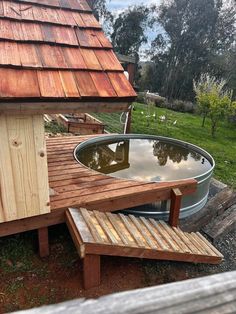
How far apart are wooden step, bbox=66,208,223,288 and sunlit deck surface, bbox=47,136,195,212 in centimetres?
16

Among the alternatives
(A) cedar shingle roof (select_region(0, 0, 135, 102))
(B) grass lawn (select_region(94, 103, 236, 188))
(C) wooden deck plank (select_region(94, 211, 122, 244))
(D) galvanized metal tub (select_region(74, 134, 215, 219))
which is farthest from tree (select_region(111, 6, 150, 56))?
(C) wooden deck plank (select_region(94, 211, 122, 244))

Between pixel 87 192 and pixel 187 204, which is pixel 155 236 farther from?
pixel 187 204

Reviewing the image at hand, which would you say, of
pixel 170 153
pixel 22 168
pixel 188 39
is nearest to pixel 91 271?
pixel 22 168

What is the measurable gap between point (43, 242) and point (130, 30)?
801 inches

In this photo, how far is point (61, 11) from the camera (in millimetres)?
3049

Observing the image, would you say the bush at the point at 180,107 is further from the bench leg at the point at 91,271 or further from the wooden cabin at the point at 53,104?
the bench leg at the point at 91,271

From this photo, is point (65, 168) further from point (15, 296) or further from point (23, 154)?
point (15, 296)

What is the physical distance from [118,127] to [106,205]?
6.19 meters

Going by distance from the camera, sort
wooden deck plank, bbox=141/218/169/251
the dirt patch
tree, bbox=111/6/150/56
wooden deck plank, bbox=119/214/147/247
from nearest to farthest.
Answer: the dirt patch → wooden deck plank, bbox=119/214/147/247 → wooden deck plank, bbox=141/218/169/251 → tree, bbox=111/6/150/56

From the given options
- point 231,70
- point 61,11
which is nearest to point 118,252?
point 61,11

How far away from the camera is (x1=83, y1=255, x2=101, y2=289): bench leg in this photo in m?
2.81

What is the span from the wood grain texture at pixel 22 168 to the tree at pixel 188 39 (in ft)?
65.5

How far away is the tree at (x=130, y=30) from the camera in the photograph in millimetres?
19938

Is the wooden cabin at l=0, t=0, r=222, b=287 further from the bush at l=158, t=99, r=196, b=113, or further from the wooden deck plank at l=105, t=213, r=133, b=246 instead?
the bush at l=158, t=99, r=196, b=113
